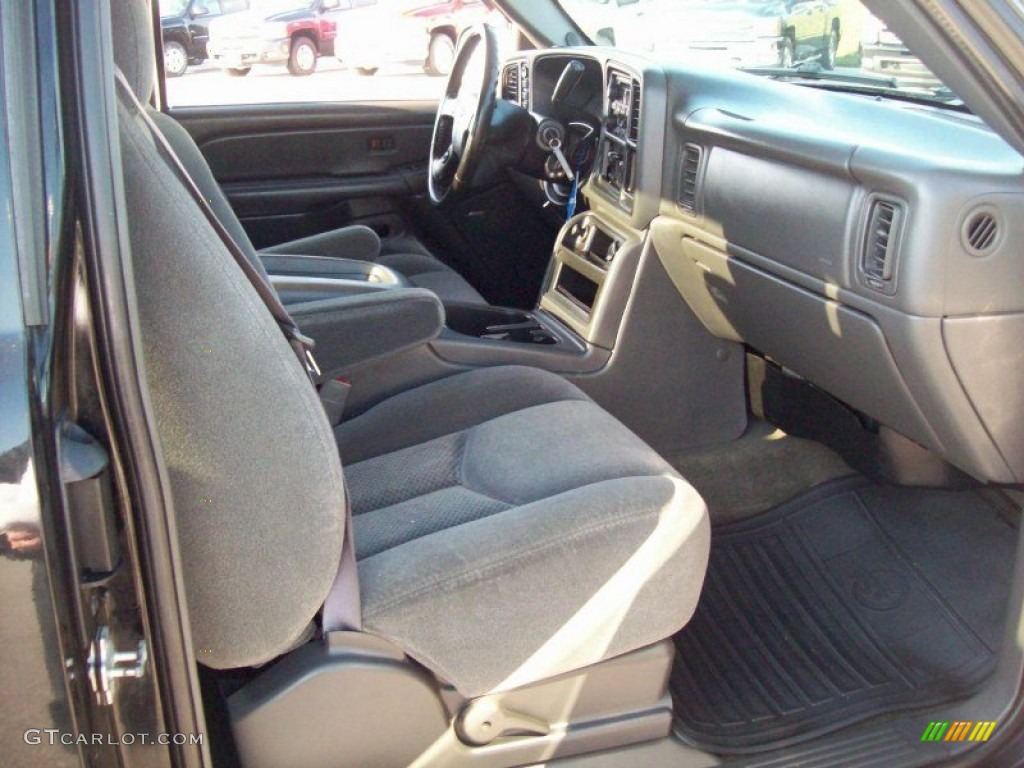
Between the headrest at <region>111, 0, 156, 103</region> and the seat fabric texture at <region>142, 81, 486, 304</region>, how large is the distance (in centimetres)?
22

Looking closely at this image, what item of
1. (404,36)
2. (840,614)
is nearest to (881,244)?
(840,614)

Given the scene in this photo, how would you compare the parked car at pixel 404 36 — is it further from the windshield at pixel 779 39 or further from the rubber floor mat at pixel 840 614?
the rubber floor mat at pixel 840 614

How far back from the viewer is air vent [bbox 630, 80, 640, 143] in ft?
6.95

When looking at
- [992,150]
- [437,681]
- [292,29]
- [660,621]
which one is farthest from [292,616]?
[292,29]

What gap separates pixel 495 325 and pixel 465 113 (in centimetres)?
57

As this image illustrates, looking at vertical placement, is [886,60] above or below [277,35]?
above

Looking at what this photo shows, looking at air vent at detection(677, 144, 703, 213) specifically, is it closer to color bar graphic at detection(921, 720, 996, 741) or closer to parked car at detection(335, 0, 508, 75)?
color bar graphic at detection(921, 720, 996, 741)

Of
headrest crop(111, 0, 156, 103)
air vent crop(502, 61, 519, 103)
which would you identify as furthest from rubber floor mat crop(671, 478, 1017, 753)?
air vent crop(502, 61, 519, 103)

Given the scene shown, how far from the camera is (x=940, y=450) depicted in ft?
5.28

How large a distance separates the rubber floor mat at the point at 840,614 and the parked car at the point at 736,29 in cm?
88

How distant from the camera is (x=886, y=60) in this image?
1.82 metres

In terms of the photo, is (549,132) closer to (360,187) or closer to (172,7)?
(360,187)

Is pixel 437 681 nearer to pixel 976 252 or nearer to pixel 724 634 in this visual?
pixel 724 634

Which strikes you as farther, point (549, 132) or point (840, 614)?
point (549, 132)
